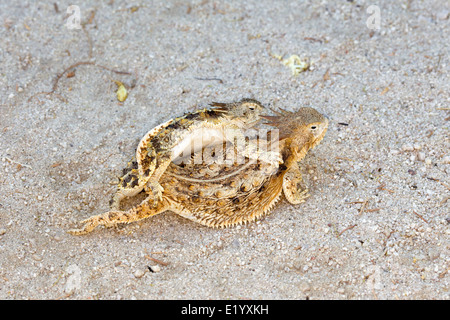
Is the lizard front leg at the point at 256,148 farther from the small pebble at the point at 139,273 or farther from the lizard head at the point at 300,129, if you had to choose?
the small pebble at the point at 139,273

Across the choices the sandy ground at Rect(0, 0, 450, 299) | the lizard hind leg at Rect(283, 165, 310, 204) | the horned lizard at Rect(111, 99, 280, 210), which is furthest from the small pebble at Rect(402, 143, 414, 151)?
the horned lizard at Rect(111, 99, 280, 210)

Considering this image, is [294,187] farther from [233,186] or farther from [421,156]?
[421,156]

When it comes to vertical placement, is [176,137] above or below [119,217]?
above

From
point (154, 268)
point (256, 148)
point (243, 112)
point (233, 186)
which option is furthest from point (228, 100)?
point (154, 268)

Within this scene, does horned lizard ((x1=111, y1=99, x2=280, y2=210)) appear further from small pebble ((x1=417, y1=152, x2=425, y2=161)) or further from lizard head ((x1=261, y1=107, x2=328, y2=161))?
small pebble ((x1=417, y1=152, x2=425, y2=161))

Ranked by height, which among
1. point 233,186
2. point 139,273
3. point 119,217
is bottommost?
point 139,273

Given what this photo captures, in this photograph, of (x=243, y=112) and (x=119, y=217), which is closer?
(x=119, y=217)
